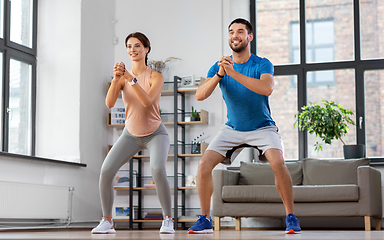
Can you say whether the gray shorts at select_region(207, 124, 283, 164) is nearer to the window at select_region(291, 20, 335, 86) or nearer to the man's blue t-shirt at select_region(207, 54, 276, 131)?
the man's blue t-shirt at select_region(207, 54, 276, 131)

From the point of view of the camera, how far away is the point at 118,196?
6344mm

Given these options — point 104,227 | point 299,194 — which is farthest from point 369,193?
point 104,227

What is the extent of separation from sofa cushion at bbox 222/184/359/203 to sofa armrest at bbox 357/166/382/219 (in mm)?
62

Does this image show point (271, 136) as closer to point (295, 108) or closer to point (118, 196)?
point (295, 108)

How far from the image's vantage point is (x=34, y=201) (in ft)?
15.5

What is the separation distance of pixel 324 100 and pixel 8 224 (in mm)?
3656

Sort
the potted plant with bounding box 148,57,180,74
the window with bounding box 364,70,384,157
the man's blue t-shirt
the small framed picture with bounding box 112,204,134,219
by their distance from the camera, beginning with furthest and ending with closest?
the potted plant with bounding box 148,57,180,74, the small framed picture with bounding box 112,204,134,219, the window with bounding box 364,70,384,157, the man's blue t-shirt

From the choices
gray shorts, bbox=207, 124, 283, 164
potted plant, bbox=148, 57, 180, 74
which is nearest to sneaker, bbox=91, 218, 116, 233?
gray shorts, bbox=207, 124, 283, 164

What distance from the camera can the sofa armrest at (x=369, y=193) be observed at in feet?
14.6

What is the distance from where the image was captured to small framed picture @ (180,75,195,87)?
235 inches

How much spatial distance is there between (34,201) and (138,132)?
2.27m

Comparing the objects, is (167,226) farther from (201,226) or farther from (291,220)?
(291,220)

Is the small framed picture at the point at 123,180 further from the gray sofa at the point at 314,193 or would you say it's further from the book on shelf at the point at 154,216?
the gray sofa at the point at 314,193

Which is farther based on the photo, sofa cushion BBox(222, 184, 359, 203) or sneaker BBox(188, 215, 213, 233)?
sofa cushion BBox(222, 184, 359, 203)
